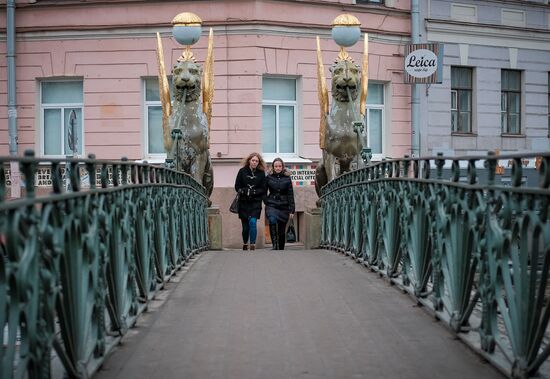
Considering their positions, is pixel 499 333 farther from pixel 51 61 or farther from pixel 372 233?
pixel 51 61

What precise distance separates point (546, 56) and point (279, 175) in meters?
13.7

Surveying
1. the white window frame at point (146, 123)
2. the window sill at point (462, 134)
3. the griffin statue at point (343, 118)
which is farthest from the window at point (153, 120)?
the griffin statue at point (343, 118)

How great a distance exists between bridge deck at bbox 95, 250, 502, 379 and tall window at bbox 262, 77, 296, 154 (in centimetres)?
1470

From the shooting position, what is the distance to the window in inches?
926

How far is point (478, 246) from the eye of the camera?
217 inches

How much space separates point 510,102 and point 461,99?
1.69 metres

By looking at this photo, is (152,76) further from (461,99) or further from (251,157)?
(461,99)

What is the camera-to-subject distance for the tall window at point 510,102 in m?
27.2

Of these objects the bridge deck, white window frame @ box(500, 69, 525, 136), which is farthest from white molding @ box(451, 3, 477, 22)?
the bridge deck

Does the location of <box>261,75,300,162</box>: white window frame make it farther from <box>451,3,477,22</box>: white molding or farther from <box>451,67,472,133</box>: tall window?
<box>451,3,477,22</box>: white molding

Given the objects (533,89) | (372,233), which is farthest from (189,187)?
(533,89)

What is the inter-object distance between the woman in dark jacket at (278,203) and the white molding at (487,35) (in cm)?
1028

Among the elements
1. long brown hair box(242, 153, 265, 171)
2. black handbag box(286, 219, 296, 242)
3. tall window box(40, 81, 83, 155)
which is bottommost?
black handbag box(286, 219, 296, 242)

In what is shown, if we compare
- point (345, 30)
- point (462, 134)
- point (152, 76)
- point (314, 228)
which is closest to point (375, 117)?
point (462, 134)
